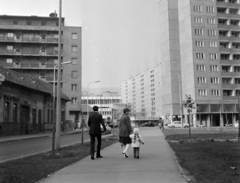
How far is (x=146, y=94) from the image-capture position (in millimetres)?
175125

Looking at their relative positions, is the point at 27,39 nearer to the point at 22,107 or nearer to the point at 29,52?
the point at 29,52

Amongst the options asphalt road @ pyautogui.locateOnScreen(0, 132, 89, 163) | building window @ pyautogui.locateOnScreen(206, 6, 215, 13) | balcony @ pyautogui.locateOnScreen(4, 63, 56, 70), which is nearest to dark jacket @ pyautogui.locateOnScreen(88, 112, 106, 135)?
asphalt road @ pyautogui.locateOnScreen(0, 132, 89, 163)

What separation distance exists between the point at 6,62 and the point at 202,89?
48372 mm

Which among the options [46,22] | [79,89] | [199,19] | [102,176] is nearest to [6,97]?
[102,176]

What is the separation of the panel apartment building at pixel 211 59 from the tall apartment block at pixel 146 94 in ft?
253

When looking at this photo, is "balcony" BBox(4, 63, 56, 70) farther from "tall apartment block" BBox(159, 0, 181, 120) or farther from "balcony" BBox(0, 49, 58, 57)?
"tall apartment block" BBox(159, 0, 181, 120)

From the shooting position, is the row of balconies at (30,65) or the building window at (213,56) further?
the building window at (213,56)

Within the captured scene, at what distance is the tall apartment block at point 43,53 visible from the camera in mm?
66438

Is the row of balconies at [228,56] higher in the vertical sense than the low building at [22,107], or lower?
higher

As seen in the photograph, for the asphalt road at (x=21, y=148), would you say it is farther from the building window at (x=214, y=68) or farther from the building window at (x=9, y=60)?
the building window at (x=214, y=68)

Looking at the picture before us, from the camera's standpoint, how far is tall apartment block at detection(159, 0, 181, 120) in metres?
83.4

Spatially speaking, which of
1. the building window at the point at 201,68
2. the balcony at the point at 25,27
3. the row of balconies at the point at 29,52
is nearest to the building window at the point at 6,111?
the row of balconies at the point at 29,52

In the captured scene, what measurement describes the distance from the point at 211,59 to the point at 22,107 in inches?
2115

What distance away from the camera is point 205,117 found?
74.9 metres
